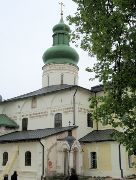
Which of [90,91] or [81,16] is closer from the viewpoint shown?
[81,16]

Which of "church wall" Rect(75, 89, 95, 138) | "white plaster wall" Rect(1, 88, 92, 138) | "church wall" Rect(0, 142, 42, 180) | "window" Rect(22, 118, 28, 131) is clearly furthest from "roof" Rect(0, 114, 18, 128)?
"church wall" Rect(75, 89, 95, 138)

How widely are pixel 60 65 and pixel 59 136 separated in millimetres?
10434

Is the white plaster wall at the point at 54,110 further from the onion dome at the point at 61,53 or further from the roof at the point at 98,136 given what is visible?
the onion dome at the point at 61,53

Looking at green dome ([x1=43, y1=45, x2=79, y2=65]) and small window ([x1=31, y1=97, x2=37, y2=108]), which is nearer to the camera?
Answer: small window ([x1=31, y1=97, x2=37, y2=108])

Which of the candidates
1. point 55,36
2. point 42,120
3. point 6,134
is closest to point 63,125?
point 42,120

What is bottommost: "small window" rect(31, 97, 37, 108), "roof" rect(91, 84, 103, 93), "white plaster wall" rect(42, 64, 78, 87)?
"small window" rect(31, 97, 37, 108)

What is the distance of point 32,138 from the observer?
23.6m

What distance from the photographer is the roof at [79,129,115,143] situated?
2423 centimetres

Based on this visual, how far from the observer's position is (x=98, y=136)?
25.3m

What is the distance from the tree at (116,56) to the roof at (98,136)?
1236cm

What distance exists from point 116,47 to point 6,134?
19.5 meters

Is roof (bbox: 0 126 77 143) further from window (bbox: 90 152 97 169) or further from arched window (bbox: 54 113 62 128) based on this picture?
window (bbox: 90 152 97 169)

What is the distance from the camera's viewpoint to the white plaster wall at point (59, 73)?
3266 centimetres

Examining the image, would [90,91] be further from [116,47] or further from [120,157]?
[116,47]
